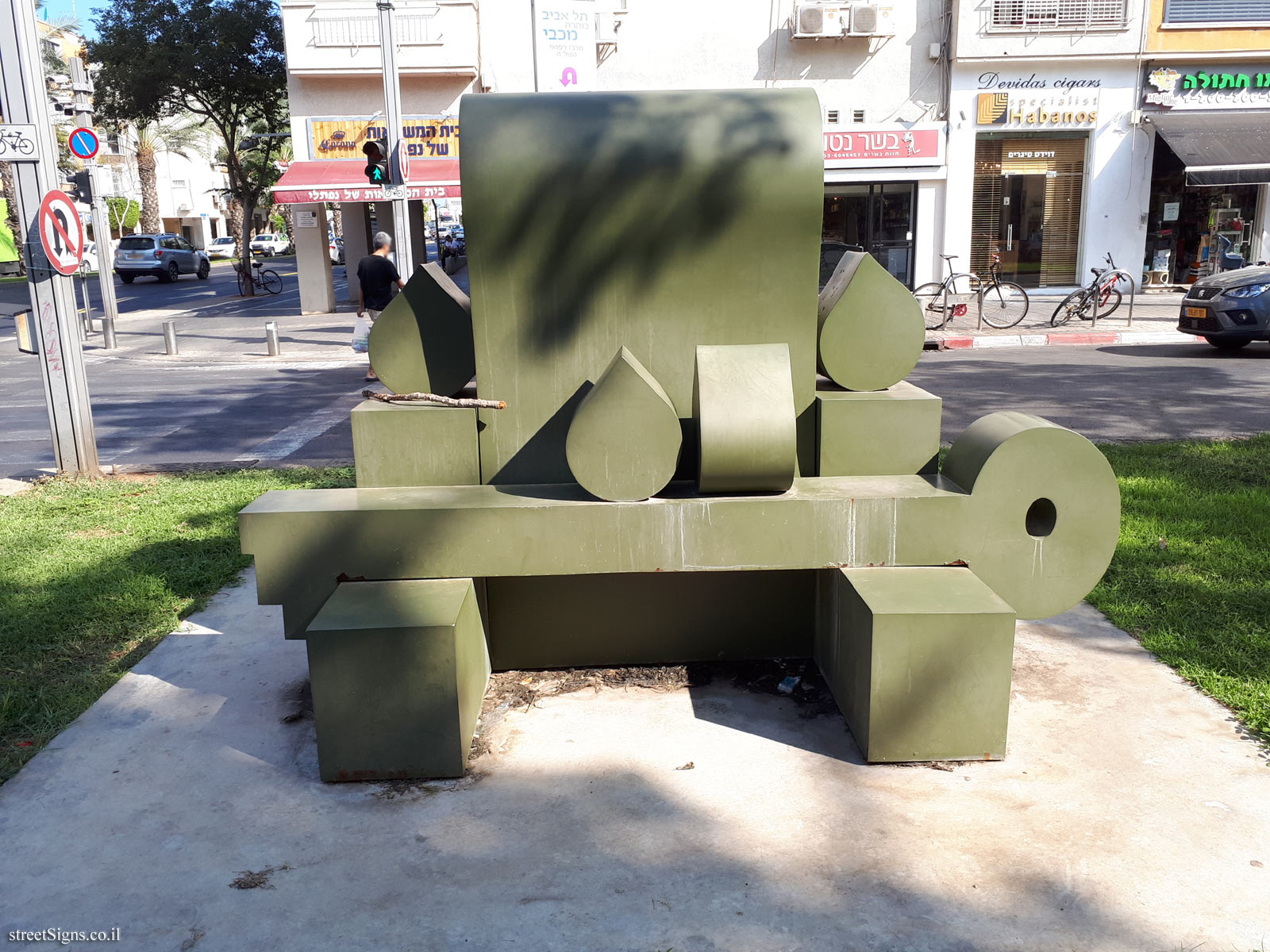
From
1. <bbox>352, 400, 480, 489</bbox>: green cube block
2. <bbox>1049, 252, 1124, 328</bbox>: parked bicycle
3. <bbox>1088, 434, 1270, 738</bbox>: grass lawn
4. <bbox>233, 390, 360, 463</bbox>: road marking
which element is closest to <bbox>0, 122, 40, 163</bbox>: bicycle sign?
<bbox>233, 390, 360, 463</bbox>: road marking

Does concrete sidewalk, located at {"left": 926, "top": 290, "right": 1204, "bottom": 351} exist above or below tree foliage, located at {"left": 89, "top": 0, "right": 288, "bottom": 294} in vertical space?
below

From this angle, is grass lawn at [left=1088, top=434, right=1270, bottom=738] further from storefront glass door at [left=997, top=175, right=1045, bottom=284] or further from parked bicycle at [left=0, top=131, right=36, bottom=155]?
storefront glass door at [left=997, top=175, right=1045, bottom=284]

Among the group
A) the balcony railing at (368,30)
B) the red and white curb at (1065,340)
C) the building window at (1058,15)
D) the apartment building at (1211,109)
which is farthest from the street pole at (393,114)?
the apartment building at (1211,109)

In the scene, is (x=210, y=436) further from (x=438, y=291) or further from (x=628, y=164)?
(x=628, y=164)

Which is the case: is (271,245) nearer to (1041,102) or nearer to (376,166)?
(1041,102)

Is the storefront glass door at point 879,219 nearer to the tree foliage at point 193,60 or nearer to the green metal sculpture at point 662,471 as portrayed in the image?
the tree foliage at point 193,60

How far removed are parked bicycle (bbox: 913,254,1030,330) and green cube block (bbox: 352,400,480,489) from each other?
13155mm

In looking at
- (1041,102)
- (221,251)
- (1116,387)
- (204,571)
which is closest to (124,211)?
(221,251)

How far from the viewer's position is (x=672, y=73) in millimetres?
21438

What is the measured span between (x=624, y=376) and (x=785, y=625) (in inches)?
54.9

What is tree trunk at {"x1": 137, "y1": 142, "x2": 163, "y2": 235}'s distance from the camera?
50.0m

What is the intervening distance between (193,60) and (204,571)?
25467mm

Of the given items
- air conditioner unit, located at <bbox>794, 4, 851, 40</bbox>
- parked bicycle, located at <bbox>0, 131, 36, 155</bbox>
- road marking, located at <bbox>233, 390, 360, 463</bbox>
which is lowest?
road marking, located at <bbox>233, 390, 360, 463</bbox>

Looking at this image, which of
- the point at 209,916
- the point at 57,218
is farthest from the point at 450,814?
the point at 57,218
